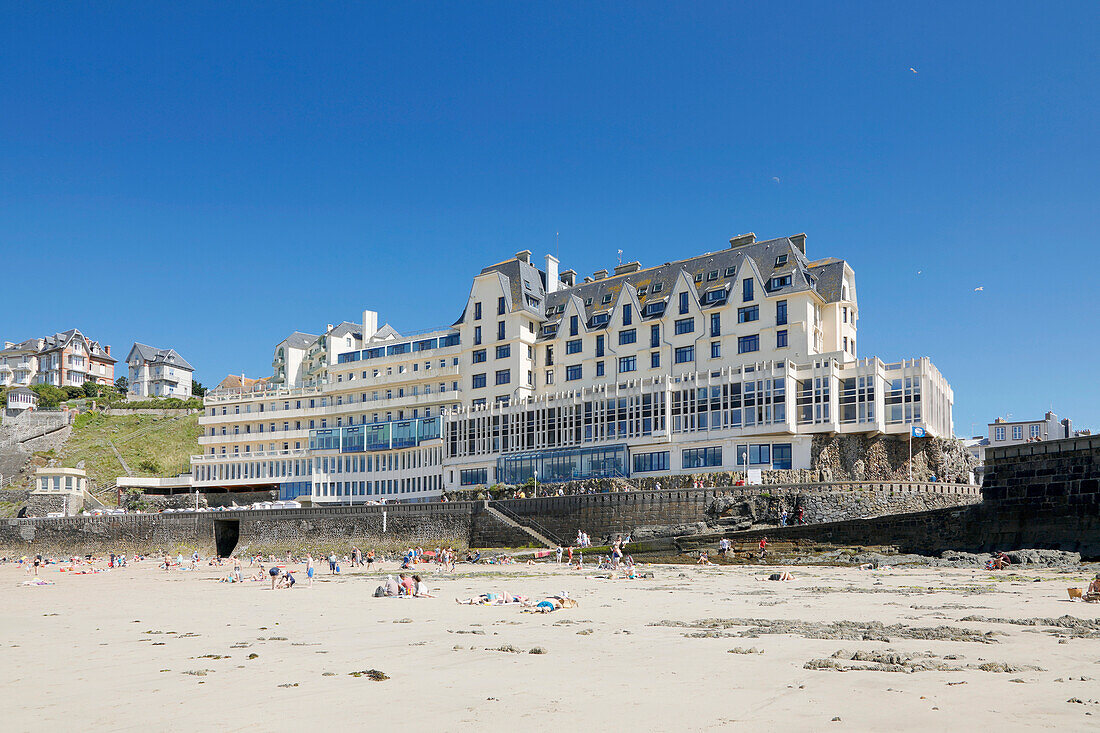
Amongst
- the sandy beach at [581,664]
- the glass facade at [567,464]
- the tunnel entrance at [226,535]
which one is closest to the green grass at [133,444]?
the tunnel entrance at [226,535]

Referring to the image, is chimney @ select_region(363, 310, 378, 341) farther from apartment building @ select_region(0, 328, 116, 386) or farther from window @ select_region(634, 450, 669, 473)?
apartment building @ select_region(0, 328, 116, 386)

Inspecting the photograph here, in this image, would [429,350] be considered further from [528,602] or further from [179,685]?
[179,685]

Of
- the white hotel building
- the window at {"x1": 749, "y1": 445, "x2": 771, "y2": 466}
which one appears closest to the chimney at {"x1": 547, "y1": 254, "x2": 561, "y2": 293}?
the white hotel building

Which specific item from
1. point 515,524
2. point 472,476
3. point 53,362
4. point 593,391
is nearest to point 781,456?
point 593,391

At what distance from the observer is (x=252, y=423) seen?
84125 mm

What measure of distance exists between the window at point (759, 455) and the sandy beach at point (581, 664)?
1190 inches

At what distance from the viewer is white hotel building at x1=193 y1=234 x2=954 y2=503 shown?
2185 inches

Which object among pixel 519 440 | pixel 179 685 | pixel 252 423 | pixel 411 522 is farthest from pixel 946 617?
pixel 252 423

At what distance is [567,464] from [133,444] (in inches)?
2419

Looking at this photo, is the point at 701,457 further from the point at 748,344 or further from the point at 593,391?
the point at 593,391

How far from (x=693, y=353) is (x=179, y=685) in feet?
177

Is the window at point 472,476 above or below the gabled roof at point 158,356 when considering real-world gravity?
below

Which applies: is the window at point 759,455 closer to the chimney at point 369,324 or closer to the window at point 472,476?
the window at point 472,476

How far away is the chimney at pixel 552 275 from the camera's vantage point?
7675 cm
